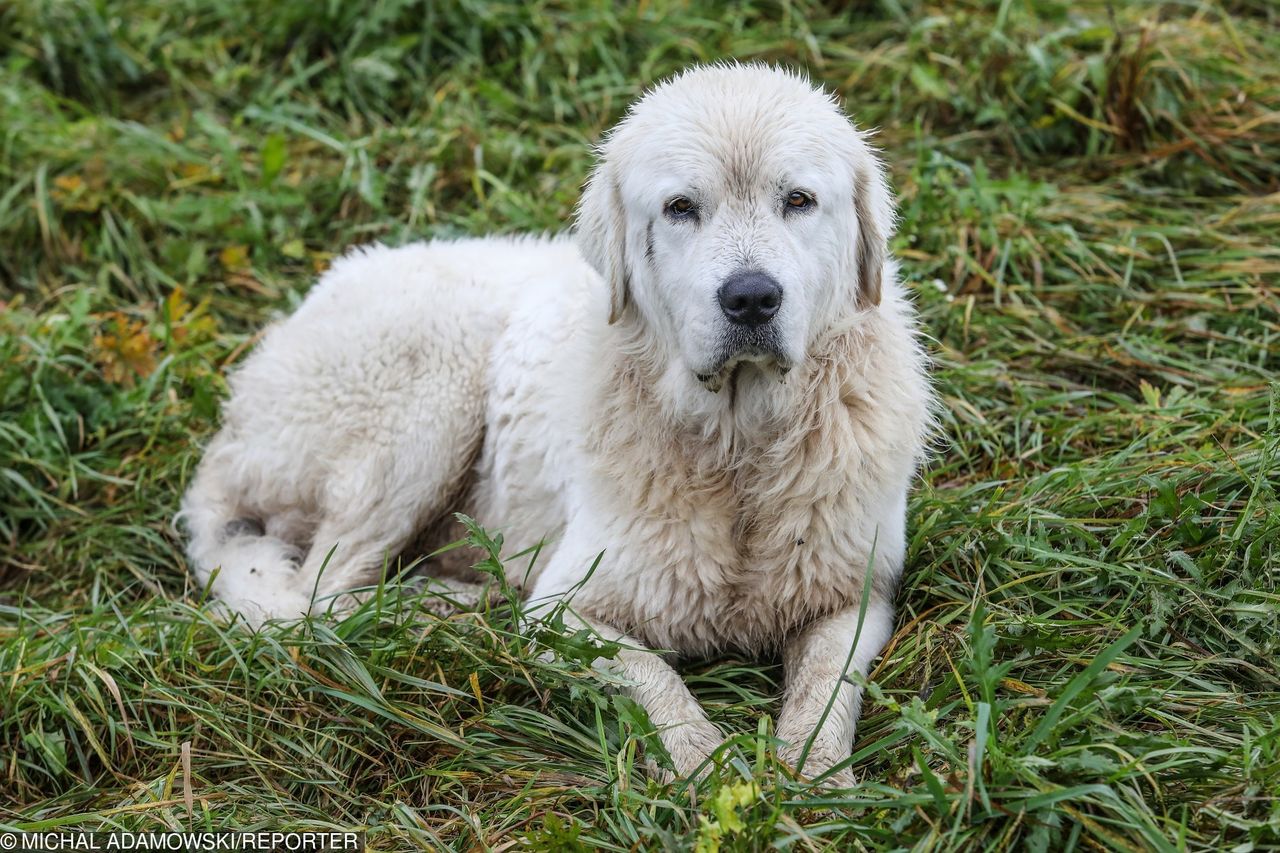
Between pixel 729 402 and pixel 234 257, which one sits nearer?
pixel 729 402

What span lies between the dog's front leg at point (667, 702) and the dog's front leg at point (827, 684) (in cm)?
20

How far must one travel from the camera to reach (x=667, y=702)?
131 inches

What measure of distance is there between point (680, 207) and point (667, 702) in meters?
1.30

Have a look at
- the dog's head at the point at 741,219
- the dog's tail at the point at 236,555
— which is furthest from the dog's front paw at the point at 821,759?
the dog's tail at the point at 236,555

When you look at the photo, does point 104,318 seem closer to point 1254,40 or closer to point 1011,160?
→ point 1011,160

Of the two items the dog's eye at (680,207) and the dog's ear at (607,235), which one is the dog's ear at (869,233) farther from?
the dog's ear at (607,235)

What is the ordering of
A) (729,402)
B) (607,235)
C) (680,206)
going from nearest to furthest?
(680,206)
(729,402)
(607,235)

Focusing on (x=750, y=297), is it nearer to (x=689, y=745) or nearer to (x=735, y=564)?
(x=735, y=564)

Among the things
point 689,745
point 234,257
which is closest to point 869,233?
point 689,745

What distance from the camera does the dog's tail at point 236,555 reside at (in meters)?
4.20

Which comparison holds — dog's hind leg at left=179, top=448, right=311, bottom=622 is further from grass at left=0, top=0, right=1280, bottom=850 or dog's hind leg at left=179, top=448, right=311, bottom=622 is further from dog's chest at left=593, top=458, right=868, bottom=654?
dog's chest at left=593, top=458, right=868, bottom=654

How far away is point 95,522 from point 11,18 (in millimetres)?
3648

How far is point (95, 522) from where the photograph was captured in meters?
4.69

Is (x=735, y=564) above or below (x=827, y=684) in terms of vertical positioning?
above
